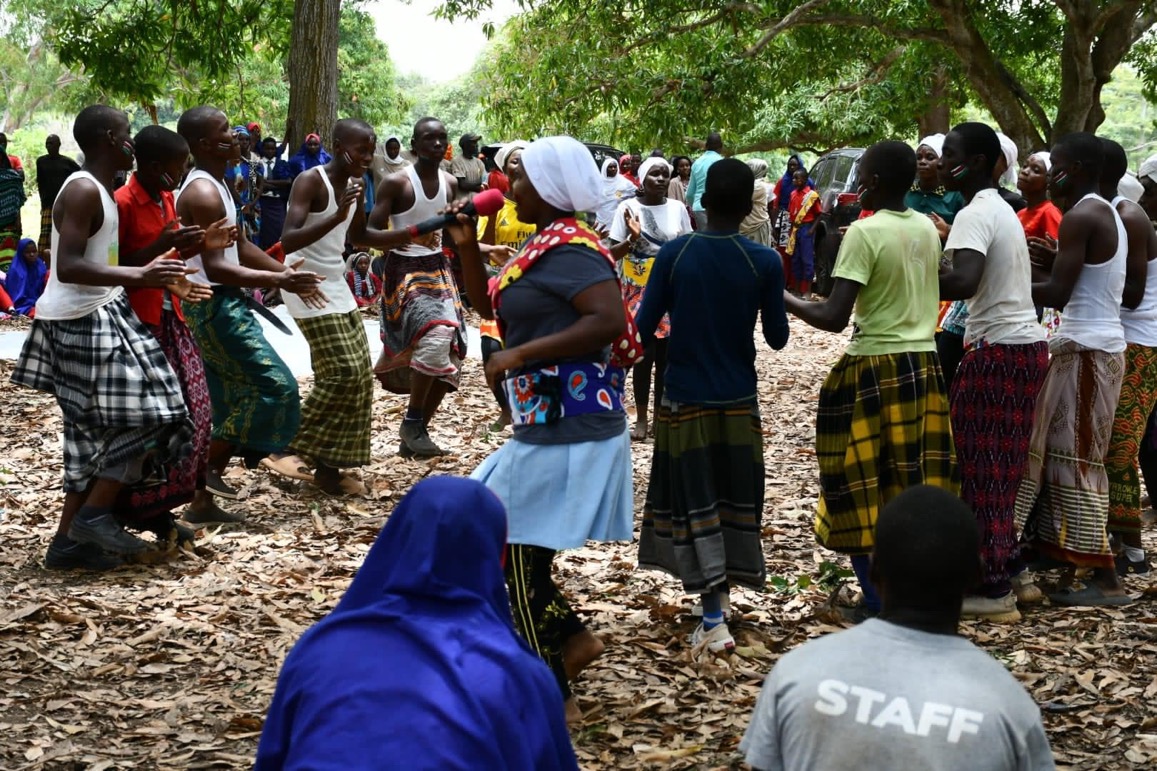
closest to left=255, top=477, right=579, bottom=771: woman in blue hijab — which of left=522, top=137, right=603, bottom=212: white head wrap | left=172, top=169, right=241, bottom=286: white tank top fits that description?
left=522, top=137, right=603, bottom=212: white head wrap

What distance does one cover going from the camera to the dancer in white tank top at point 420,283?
8.34 meters

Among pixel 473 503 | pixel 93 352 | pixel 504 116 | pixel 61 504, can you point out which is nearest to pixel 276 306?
pixel 504 116

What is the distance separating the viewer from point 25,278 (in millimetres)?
14961

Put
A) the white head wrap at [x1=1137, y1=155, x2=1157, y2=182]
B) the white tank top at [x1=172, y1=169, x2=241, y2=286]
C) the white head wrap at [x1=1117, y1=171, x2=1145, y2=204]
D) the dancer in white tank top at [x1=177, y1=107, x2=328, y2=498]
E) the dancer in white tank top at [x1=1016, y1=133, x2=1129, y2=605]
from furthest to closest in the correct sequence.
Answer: the white head wrap at [x1=1137, y1=155, x2=1157, y2=182] → the white head wrap at [x1=1117, y1=171, x2=1145, y2=204] → the white tank top at [x1=172, y1=169, x2=241, y2=286] → the dancer in white tank top at [x1=177, y1=107, x2=328, y2=498] → the dancer in white tank top at [x1=1016, y1=133, x2=1129, y2=605]

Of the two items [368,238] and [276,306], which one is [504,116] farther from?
[368,238]

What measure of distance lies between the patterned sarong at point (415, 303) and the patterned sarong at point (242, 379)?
1342mm

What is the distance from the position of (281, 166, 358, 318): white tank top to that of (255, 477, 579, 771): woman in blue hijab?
16.5ft

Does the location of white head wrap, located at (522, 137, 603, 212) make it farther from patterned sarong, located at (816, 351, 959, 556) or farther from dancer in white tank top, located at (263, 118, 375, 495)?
dancer in white tank top, located at (263, 118, 375, 495)

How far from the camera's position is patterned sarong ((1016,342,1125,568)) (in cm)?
598

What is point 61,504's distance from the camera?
760cm

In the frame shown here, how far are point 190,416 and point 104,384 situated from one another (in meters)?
0.51

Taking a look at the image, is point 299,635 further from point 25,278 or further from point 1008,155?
point 25,278

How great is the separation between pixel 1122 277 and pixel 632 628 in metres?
2.59

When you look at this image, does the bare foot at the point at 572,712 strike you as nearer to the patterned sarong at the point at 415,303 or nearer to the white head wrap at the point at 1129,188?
the white head wrap at the point at 1129,188
